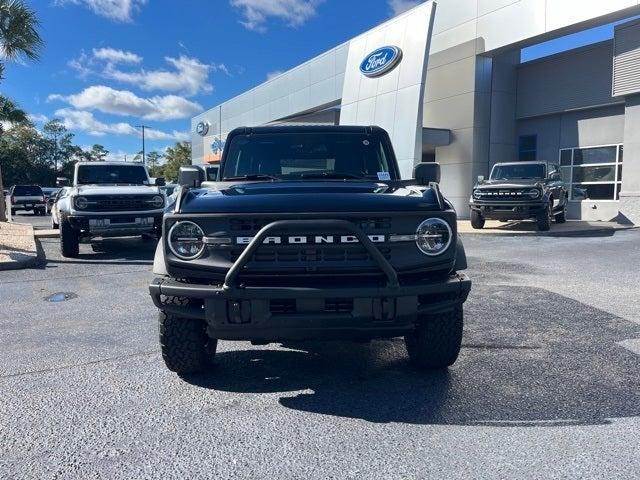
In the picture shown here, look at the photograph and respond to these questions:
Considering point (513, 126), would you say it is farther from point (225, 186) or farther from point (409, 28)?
point (225, 186)

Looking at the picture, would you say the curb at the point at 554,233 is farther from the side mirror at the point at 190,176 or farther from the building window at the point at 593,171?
the side mirror at the point at 190,176

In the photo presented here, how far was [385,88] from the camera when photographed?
66.8 feet

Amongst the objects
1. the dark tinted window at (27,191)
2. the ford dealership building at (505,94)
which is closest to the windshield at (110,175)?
the ford dealership building at (505,94)

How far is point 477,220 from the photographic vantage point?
15320mm

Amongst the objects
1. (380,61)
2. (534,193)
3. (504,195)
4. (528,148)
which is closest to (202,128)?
(380,61)

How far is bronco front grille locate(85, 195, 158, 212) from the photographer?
9.80m

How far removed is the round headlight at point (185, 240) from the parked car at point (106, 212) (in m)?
7.24

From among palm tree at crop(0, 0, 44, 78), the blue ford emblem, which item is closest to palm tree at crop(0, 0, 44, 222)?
palm tree at crop(0, 0, 44, 78)

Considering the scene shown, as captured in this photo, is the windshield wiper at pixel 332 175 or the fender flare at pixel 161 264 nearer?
the fender flare at pixel 161 264

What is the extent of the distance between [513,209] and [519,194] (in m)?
0.43

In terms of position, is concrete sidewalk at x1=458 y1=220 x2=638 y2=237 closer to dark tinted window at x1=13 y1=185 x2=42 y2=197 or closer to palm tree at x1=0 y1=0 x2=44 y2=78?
palm tree at x1=0 y1=0 x2=44 y2=78

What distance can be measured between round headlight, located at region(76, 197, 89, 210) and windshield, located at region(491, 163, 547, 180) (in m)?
11.0

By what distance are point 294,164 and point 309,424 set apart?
234 centimetres

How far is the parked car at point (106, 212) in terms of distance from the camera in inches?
383
